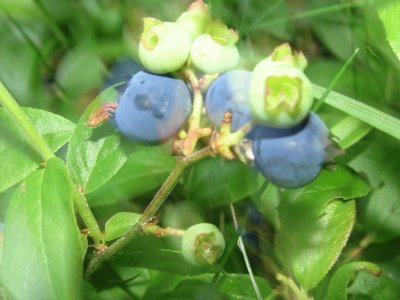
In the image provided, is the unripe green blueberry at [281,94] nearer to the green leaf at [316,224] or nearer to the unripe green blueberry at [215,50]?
the unripe green blueberry at [215,50]

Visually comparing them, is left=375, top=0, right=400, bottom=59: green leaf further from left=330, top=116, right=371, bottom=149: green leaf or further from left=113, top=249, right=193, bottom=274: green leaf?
left=113, top=249, right=193, bottom=274: green leaf

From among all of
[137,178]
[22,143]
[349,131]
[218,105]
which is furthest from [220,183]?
[218,105]

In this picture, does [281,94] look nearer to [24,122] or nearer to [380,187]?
[24,122]

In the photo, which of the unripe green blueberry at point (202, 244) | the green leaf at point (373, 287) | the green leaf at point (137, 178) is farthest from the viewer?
the green leaf at point (137, 178)

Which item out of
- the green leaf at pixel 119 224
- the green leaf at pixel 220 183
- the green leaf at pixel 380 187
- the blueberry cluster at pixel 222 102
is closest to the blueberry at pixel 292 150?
the blueberry cluster at pixel 222 102

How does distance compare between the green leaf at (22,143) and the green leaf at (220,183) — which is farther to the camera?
the green leaf at (220,183)

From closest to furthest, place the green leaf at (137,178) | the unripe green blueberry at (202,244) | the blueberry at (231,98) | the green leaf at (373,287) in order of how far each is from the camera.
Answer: the blueberry at (231,98)
the unripe green blueberry at (202,244)
the green leaf at (373,287)
the green leaf at (137,178)
